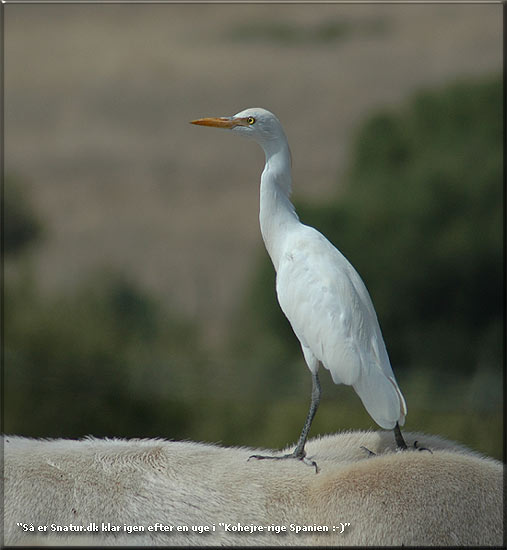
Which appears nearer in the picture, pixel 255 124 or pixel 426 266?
pixel 255 124

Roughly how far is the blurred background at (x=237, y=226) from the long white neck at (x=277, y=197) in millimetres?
4638

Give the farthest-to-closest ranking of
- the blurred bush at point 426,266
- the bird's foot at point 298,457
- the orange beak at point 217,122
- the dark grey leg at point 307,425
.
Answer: the blurred bush at point 426,266 < the orange beak at point 217,122 < the dark grey leg at point 307,425 < the bird's foot at point 298,457

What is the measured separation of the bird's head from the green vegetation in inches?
191

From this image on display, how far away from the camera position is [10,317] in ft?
31.1

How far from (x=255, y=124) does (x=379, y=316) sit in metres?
9.37

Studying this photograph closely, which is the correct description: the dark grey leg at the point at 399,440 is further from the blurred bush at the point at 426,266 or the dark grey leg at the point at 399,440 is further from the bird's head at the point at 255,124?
the blurred bush at the point at 426,266

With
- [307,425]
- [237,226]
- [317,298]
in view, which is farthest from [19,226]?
[307,425]

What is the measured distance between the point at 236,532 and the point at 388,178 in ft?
40.3

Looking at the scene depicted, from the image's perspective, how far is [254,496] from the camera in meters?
2.08

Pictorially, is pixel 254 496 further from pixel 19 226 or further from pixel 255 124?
pixel 19 226

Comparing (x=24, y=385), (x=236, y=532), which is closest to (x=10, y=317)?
(x=24, y=385)

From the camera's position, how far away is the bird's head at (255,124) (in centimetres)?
268

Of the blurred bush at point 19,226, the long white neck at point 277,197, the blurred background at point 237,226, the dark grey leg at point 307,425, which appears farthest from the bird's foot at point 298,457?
the blurred bush at point 19,226

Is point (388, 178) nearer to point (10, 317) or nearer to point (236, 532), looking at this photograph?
point (10, 317)
